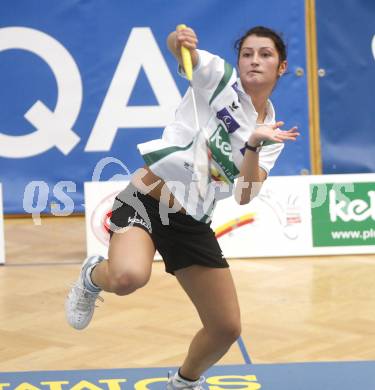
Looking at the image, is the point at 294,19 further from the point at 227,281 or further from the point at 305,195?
the point at 227,281

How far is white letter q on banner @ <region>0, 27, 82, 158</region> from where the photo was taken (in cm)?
785

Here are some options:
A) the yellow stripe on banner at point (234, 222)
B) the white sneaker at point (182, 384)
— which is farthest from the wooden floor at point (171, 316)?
the white sneaker at point (182, 384)

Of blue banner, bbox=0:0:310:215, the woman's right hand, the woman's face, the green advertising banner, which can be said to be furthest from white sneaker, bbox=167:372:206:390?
blue banner, bbox=0:0:310:215

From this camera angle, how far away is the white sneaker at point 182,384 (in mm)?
3936

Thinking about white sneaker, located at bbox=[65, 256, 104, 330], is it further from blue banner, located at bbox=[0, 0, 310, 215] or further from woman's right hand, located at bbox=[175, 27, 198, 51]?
blue banner, located at bbox=[0, 0, 310, 215]

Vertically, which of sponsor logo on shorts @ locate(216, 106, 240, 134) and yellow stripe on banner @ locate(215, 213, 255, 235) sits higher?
sponsor logo on shorts @ locate(216, 106, 240, 134)

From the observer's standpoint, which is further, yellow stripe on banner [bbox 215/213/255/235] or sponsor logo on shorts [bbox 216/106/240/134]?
yellow stripe on banner [bbox 215/213/255/235]

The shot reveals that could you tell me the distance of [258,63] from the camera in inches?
146

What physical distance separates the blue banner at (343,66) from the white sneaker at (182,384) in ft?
14.0

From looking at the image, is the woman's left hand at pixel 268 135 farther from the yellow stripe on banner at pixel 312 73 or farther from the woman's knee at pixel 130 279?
the yellow stripe on banner at pixel 312 73

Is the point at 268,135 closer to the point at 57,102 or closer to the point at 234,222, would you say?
the point at 234,222

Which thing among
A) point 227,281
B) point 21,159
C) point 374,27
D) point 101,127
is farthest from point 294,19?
point 227,281

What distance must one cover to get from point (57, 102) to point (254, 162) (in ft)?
15.2

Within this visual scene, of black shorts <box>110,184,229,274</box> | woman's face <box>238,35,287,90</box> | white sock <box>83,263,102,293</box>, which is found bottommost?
white sock <box>83,263,102,293</box>
